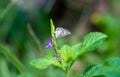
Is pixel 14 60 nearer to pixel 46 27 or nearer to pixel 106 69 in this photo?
pixel 106 69

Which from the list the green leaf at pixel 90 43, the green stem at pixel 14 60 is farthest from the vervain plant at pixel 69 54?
the green stem at pixel 14 60

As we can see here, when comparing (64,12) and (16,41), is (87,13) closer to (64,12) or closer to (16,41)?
(64,12)

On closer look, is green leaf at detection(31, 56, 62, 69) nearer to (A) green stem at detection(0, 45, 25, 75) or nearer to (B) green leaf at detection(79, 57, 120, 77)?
(B) green leaf at detection(79, 57, 120, 77)

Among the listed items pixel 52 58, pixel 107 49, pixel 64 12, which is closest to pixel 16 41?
pixel 107 49

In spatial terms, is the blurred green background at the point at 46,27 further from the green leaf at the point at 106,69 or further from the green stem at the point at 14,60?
the green leaf at the point at 106,69

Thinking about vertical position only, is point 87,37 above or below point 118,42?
below

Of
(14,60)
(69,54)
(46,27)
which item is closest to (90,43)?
(69,54)

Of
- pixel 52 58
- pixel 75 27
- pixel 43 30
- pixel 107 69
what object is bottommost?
pixel 107 69
